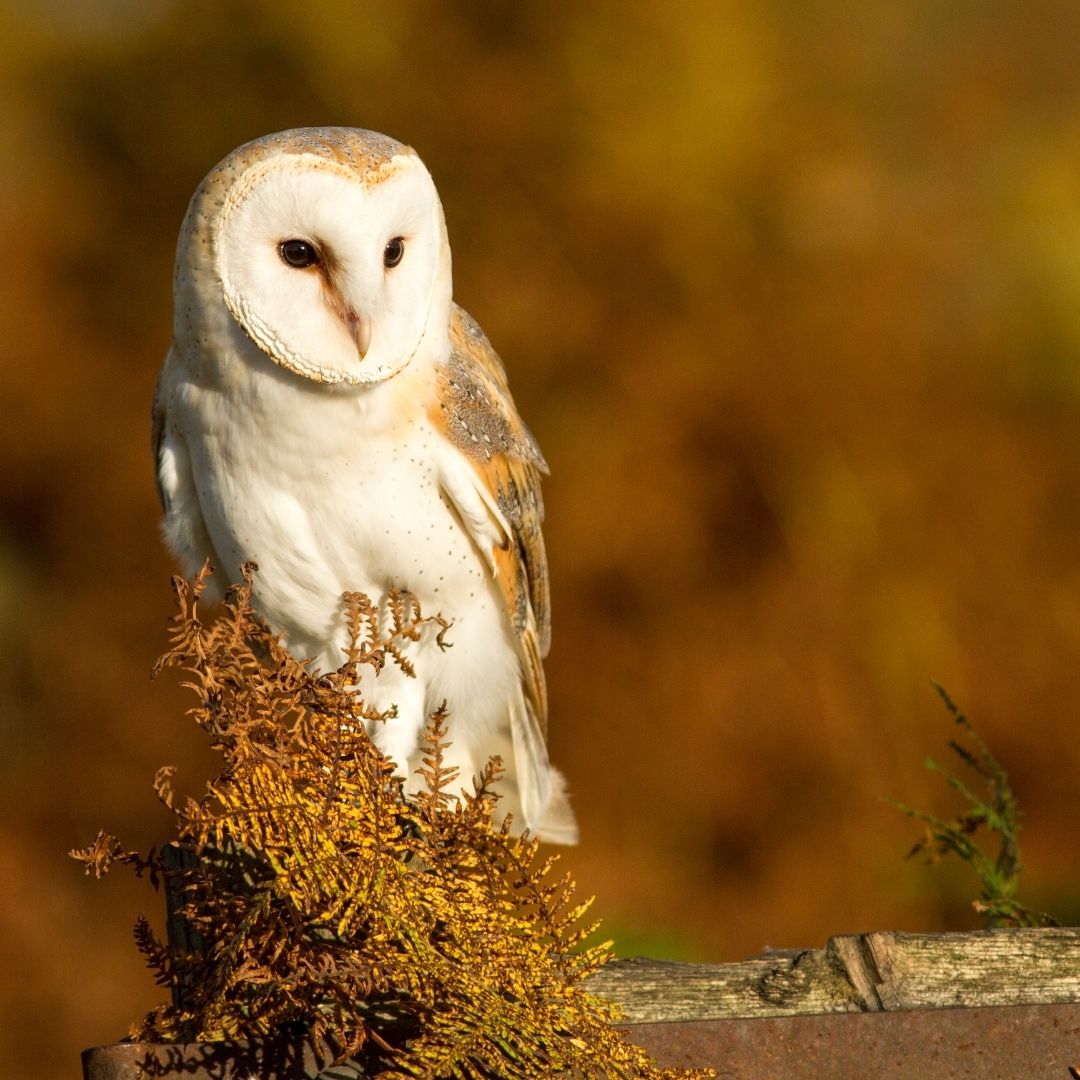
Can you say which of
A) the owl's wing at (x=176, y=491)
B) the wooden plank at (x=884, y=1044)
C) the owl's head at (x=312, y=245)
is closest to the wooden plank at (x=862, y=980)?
the wooden plank at (x=884, y=1044)

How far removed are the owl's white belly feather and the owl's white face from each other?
2.0 inches

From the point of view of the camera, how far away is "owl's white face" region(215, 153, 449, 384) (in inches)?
61.1

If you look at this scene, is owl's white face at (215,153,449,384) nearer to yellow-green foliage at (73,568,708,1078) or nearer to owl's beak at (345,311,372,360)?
owl's beak at (345,311,372,360)

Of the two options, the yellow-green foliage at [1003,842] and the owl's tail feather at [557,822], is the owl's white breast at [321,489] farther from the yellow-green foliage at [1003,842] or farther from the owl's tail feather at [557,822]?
the yellow-green foliage at [1003,842]

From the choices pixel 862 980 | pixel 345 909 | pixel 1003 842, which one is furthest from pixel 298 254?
pixel 1003 842

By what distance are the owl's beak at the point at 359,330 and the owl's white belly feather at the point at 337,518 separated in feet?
0.25

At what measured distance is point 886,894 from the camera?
409 cm

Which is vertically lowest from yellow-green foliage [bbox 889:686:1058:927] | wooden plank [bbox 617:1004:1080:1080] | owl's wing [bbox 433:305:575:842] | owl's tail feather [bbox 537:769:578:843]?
wooden plank [bbox 617:1004:1080:1080]

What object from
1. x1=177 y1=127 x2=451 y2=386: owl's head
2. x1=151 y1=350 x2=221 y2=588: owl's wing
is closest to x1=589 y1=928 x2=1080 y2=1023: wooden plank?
x1=177 y1=127 x2=451 y2=386: owl's head

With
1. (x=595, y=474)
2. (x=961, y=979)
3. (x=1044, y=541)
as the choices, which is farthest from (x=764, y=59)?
(x=961, y=979)

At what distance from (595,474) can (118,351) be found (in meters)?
1.37

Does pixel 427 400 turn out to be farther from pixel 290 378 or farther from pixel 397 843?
pixel 397 843

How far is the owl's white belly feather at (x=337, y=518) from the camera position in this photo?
166 cm

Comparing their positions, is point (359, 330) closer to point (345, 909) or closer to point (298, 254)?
point (298, 254)
